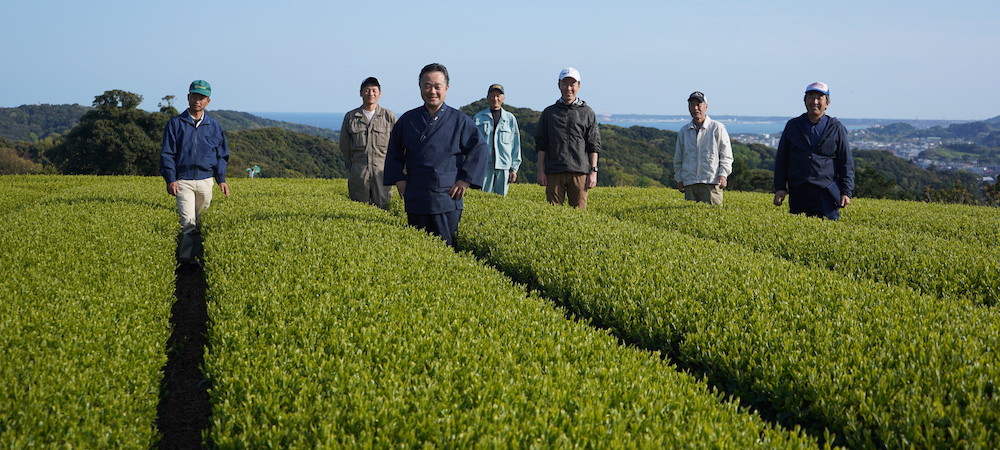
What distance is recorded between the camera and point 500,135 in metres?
11.8

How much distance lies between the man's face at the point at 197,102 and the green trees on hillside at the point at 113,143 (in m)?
41.9

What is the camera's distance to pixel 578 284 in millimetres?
5934

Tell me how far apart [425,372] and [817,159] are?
7.66 metres

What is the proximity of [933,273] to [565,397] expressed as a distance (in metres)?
5.32

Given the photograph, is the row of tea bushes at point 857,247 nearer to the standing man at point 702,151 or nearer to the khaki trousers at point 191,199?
the standing man at point 702,151

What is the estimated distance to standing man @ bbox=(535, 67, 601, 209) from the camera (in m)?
10.2

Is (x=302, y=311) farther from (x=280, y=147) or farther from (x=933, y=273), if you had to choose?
(x=280, y=147)

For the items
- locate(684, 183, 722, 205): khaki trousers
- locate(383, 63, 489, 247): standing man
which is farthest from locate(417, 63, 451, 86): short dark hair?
locate(684, 183, 722, 205): khaki trousers

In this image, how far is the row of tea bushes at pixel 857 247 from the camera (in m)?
6.41

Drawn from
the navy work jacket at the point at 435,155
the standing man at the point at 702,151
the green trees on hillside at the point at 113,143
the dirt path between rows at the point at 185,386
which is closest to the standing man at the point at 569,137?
the standing man at the point at 702,151

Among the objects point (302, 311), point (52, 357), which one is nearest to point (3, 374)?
point (52, 357)

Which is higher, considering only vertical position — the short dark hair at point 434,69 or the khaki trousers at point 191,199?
the short dark hair at point 434,69

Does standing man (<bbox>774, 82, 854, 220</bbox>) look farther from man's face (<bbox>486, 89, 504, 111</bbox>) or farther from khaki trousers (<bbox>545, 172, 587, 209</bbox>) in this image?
man's face (<bbox>486, 89, 504, 111</bbox>)

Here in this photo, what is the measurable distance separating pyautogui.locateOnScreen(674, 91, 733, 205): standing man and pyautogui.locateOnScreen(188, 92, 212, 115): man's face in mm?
7293
